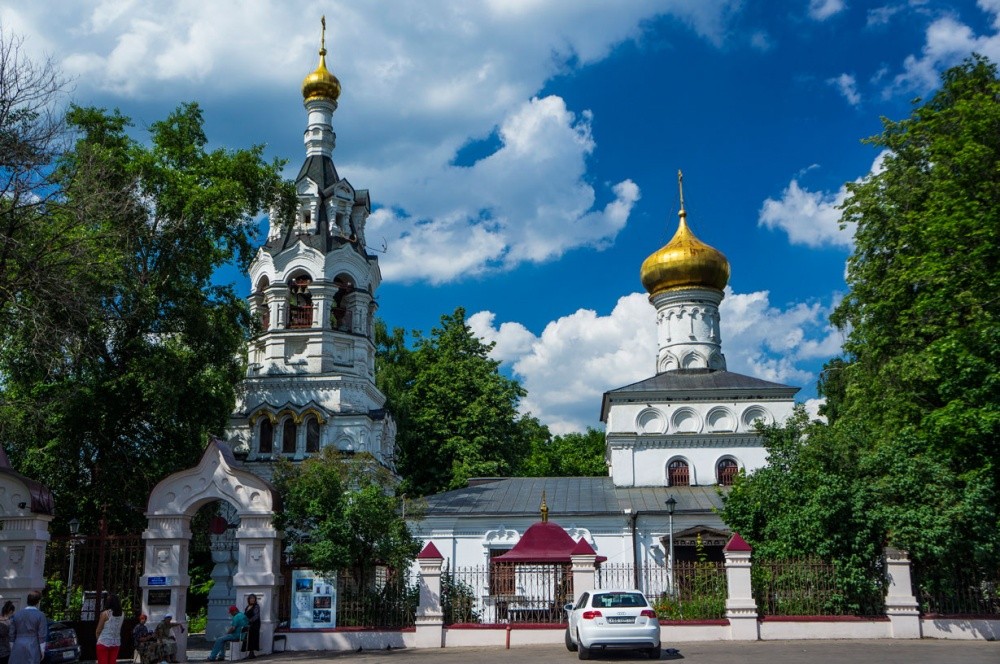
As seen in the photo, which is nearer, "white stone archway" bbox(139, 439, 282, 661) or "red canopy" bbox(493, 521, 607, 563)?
"white stone archway" bbox(139, 439, 282, 661)

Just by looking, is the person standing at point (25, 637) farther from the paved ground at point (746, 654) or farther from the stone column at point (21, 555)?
the paved ground at point (746, 654)

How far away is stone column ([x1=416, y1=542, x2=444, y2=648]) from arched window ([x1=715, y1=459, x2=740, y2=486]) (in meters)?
16.1

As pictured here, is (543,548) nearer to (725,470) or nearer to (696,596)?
(696,596)

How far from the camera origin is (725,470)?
3048 centimetres

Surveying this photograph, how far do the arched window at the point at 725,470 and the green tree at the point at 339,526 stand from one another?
15.8 m

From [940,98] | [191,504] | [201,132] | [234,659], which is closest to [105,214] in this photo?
[191,504]

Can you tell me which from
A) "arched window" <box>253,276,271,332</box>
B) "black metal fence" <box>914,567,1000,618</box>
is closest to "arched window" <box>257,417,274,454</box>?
"arched window" <box>253,276,271,332</box>

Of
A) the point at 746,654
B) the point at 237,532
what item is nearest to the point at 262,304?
the point at 237,532

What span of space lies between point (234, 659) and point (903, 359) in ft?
48.4

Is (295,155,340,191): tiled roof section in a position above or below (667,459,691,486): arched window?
above

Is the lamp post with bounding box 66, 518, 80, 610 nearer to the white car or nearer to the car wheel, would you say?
the car wheel

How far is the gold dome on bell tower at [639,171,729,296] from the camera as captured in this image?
3441cm

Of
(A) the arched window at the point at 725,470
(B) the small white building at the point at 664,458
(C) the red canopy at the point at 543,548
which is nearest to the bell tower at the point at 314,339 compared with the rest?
Answer: (B) the small white building at the point at 664,458

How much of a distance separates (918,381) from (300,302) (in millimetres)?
19830
